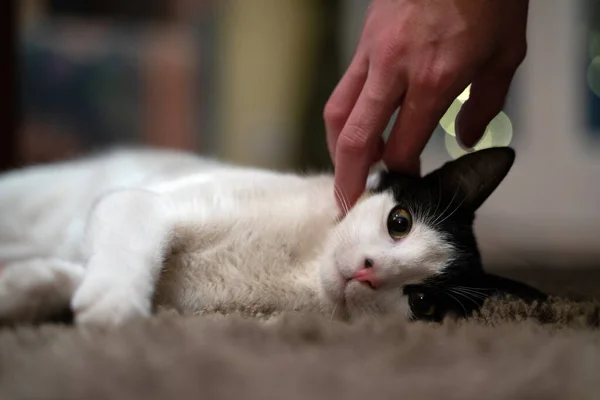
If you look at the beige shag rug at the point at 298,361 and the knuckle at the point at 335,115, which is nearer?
the beige shag rug at the point at 298,361

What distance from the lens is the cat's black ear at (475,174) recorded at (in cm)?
103

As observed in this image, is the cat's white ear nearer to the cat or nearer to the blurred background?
the cat

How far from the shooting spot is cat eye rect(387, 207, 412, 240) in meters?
0.98

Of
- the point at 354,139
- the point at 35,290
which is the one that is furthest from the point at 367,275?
the point at 35,290

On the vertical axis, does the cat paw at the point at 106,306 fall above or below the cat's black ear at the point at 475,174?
below

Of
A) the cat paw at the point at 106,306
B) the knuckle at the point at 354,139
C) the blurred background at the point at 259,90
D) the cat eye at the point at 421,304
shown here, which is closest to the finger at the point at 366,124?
the knuckle at the point at 354,139

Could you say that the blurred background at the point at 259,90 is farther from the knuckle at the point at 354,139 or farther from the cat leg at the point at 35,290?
the cat leg at the point at 35,290

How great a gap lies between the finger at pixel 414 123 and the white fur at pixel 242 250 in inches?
3.8

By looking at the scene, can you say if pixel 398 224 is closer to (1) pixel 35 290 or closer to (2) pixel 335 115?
(2) pixel 335 115

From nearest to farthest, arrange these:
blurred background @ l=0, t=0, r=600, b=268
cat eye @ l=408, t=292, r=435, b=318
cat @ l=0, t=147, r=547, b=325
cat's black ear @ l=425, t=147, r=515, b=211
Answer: cat @ l=0, t=147, r=547, b=325 → cat eye @ l=408, t=292, r=435, b=318 → cat's black ear @ l=425, t=147, r=515, b=211 → blurred background @ l=0, t=0, r=600, b=268

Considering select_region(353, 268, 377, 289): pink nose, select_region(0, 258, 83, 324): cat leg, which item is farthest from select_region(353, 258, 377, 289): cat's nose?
select_region(0, 258, 83, 324): cat leg

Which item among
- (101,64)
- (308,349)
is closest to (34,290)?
(308,349)

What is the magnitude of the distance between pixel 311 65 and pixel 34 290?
8.57ft

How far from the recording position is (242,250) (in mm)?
980
